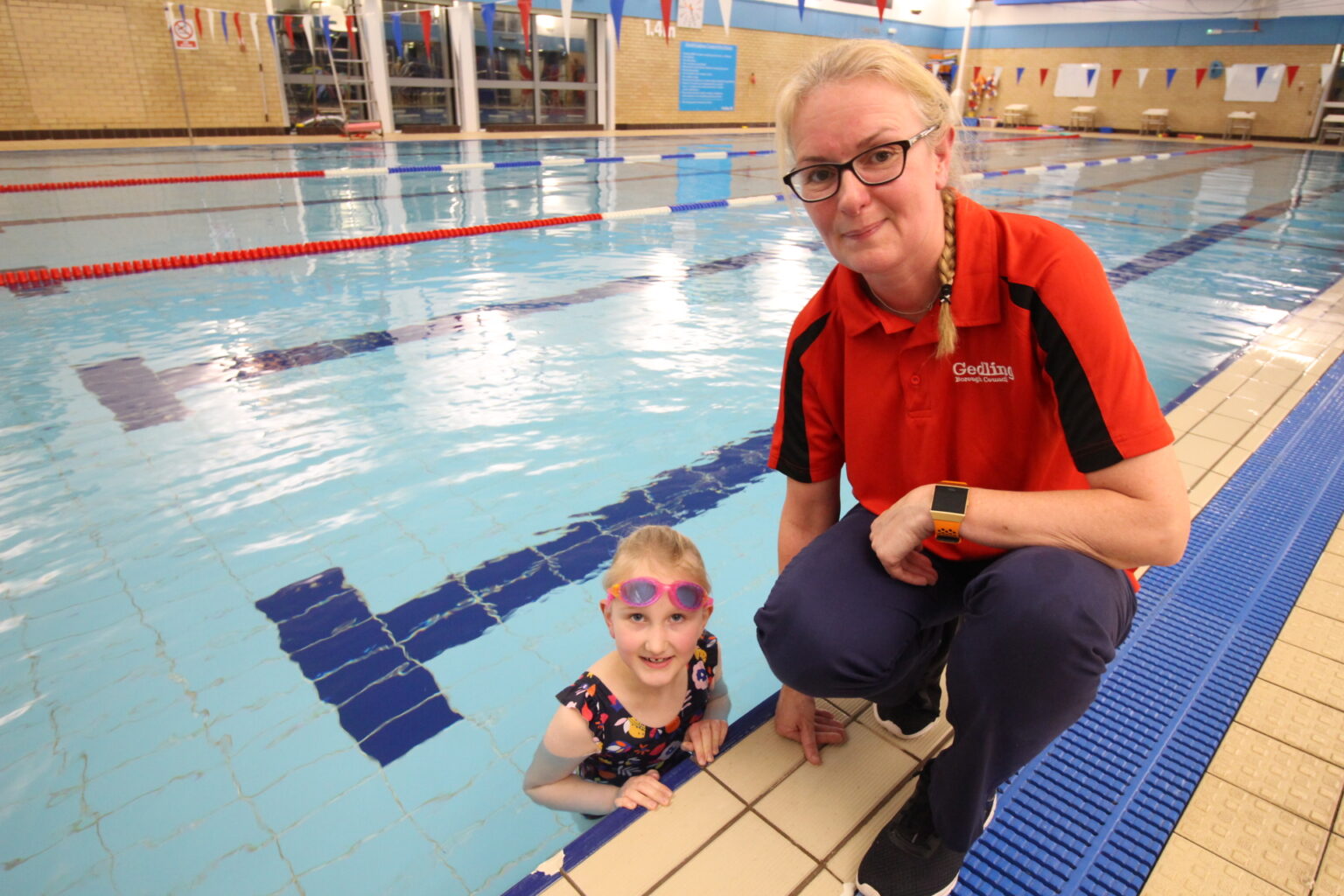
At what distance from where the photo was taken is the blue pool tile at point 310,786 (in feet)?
5.41

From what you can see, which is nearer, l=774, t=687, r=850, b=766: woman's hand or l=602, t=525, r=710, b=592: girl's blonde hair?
l=602, t=525, r=710, b=592: girl's blonde hair

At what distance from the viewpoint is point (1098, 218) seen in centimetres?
865

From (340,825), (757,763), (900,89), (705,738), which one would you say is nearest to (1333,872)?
(757,763)

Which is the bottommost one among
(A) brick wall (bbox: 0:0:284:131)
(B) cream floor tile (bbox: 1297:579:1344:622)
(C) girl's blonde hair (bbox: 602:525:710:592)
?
(B) cream floor tile (bbox: 1297:579:1344:622)

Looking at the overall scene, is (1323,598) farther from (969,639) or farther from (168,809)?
(168,809)

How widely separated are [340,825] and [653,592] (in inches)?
36.4

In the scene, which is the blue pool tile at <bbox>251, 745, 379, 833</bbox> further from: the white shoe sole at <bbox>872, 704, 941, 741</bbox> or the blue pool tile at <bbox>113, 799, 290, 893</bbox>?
the white shoe sole at <bbox>872, 704, 941, 741</bbox>

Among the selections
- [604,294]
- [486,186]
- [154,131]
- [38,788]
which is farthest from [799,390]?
[154,131]

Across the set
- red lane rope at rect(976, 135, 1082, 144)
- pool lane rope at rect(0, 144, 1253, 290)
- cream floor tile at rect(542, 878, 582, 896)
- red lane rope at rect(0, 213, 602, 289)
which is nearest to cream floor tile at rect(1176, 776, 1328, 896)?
cream floor tile at rect(542, 878, 582, 896)

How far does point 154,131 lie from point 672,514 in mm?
14803

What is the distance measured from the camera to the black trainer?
1.19m

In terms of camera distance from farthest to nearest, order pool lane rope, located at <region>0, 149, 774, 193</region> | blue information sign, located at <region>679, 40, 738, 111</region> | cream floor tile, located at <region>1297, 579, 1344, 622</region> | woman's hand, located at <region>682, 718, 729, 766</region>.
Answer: blue information sign, located at <region>679, 40, 738, 111</region> → pool lane rope, located at <region>0, 149, 774, 193</region> → cream floor tile, located at <region>1297, 579, 1344, 622</region> → woman's hand, located at <region>682, 718, 729, 766</region>

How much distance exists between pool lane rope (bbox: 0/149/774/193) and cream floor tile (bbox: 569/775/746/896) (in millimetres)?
10547

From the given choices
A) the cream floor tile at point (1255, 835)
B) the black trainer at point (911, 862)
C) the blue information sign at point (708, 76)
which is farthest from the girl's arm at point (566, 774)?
the blue information sign at point (708, 76)
